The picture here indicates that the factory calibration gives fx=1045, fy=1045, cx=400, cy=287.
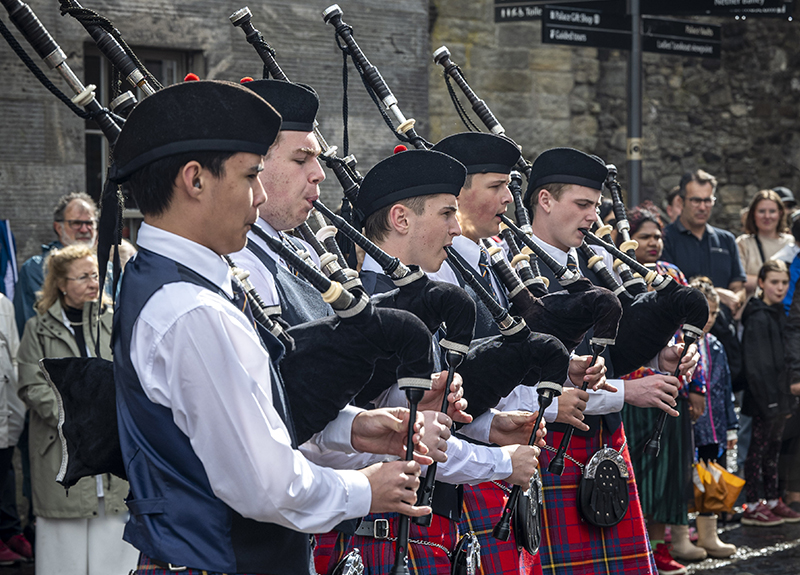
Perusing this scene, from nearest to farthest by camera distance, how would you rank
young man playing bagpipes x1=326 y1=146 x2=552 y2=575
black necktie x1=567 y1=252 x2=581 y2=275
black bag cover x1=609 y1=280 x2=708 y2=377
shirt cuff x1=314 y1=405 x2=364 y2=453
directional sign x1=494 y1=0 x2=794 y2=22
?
1. shirt cuff x1=314 y1=405 x2=364 y2=453
2. young man playing bagpipes x1=326 y1=146 x2=552 y2=575
3. black bag cover x1=609 y1=280 x2=708 y2=377
4. black necktie x1=567 y1=252 x2=581 y2=275
5. directional sign x1=494 y1=0 x2=794 y2=22

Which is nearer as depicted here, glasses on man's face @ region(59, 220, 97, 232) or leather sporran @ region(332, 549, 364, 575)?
leather sporran @ region(332, 549, 364, 575)

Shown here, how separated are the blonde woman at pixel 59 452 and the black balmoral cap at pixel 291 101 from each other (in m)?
2.08

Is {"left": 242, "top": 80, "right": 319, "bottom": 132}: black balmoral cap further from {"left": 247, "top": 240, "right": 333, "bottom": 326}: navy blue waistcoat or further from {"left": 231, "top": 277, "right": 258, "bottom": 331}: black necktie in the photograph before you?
{"left": 231, "top": 277, "right": 258, "bottom": 331}: black necktie

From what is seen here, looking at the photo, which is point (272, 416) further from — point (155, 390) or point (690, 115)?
point (690, 115)

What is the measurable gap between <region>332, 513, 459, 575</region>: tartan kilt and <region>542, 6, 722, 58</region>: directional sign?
431cm

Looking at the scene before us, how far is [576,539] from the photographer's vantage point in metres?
3.43

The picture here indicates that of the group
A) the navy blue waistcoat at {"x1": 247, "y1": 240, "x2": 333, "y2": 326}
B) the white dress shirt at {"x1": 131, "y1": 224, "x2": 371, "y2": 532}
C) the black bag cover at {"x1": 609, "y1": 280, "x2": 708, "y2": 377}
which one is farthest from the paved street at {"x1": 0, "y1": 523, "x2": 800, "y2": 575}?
the white dress shirt at {"x1": 131, "y1": 224, "x2": 371, "y2": 532}

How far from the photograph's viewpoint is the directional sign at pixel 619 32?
6.38 meters

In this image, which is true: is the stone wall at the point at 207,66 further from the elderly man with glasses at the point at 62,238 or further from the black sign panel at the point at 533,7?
the elderly man with glasses at the point at 62,238

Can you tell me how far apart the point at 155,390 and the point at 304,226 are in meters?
1.22

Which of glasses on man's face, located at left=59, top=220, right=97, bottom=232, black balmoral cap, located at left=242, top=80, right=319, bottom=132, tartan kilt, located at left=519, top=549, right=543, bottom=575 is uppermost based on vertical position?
glasses on man's face, located at left=59, top=220, right=97, bottom=232

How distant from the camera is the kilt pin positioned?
3408 mm

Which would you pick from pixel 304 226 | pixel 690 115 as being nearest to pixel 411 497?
pixel 304 226

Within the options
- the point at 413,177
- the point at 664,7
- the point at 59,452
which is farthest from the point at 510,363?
the point at 664,7
